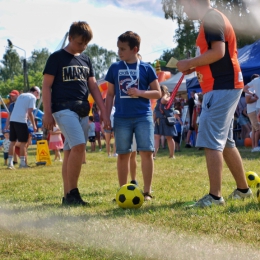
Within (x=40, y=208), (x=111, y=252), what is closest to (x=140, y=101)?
(x=40, y=208)

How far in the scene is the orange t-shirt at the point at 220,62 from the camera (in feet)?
15.6

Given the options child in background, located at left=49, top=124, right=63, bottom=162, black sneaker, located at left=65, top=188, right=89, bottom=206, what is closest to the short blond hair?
black sneaker, located at left=65, top=188, right=89, bottom=206

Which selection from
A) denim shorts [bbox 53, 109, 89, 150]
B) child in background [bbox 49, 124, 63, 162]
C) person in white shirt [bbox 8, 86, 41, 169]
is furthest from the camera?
child in background [bbox 49, 124, 63, 162]

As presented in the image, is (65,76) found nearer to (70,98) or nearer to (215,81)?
(70,98)

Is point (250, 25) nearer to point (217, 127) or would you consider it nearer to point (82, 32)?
point (217, 127)

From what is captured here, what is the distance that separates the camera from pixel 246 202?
4965 millimetres

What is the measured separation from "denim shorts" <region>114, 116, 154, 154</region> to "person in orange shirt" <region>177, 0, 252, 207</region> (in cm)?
86

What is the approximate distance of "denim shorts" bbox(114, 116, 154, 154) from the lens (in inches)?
220

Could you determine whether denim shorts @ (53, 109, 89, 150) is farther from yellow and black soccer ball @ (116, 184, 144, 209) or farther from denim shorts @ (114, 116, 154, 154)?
yellow and black soccer ball @ (116, 184, 144, 209)

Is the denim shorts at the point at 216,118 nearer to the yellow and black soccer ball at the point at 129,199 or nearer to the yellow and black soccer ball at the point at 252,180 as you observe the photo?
the yellow and black soccer ball at the point at 129,199

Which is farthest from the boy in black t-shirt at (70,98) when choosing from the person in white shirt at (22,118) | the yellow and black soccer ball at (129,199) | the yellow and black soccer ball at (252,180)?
the person in white shirt at (22,118)

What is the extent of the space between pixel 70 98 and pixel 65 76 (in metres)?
0.23

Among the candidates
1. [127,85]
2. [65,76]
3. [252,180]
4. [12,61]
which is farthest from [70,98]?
[12,61]

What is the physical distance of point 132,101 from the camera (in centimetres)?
561
